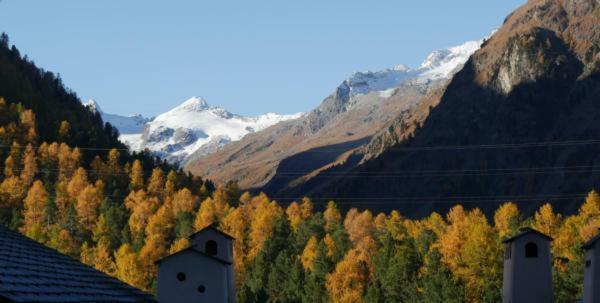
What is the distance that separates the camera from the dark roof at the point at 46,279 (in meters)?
15.5

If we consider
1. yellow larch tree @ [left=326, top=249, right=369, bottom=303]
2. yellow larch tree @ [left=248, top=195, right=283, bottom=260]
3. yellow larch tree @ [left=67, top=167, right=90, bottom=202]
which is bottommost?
yellow larch tree @ [left=326, top=249, right=369, bottom=303]

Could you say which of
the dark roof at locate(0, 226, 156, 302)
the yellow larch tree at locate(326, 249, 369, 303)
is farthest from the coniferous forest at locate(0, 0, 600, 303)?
the dark roof at locate(0, 226, 156, 302)

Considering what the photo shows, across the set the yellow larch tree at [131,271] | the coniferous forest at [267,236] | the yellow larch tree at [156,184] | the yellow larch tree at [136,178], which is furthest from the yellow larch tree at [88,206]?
the yellow larch tree at [131,271]

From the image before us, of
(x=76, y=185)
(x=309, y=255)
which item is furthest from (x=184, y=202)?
(x=309, y=255)

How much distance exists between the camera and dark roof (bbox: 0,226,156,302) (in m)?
15.5

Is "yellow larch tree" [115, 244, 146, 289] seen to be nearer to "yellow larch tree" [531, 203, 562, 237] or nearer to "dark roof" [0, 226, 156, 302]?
"yellow larch tree" [531, 203, 562, 237]

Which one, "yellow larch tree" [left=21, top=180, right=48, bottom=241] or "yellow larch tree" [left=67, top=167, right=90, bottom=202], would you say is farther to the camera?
"yellow larch tree" [left=67, top=167, right=90, bottom=202]

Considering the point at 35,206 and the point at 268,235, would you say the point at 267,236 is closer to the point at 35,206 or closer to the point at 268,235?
the point at 268,235

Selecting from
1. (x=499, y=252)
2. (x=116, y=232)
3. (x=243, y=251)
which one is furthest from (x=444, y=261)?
(x=116, y=232)

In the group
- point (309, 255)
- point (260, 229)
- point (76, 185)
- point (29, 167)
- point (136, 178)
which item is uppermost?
point (29, 167)

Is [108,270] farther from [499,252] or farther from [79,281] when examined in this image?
[79,281]

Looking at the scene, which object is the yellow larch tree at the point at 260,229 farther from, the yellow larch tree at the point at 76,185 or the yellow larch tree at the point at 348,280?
the yellow larch tree at the point at 76,185

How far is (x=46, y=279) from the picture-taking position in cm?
1822

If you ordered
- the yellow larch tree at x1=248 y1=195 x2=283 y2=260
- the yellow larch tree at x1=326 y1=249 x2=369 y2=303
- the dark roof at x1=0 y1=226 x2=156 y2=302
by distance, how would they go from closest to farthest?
the dark roof at x1=0 y1=226 x2=156 y2=302 < the yellow larch tree at x1=326 y1=249 x2=369 y2=303 < the yellow larch tree at x1=248 y1=195 x2=283 y2=260
